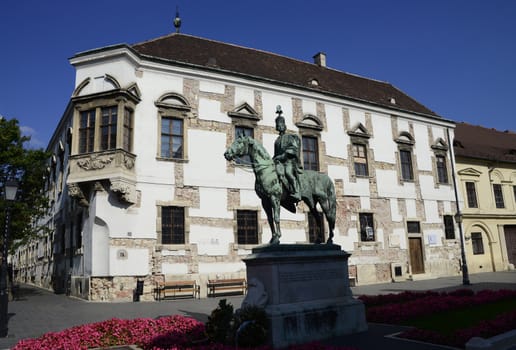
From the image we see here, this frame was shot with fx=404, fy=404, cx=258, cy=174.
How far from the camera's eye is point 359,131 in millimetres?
25516

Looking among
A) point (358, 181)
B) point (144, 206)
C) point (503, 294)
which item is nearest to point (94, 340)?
point (144, 206)

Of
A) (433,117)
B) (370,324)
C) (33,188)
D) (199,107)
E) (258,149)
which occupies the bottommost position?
(370,324)

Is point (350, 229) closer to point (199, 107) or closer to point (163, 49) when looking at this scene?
point (199, 107)

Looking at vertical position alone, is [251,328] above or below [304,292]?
below

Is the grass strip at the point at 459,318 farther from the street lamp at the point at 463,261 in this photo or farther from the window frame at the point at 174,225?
the window frame at the point at 174,225

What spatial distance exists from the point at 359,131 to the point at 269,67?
23.0 ft

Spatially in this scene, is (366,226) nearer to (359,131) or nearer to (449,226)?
(359,131)

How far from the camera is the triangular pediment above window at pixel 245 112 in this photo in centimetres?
2120

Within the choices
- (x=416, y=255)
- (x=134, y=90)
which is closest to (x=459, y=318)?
(x=134, y=90)

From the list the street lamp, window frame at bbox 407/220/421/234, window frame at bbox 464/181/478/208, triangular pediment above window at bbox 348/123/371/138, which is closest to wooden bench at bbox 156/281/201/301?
the street lamp

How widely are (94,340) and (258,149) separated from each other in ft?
17.5

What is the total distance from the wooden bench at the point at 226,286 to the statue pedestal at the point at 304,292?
10.7 m

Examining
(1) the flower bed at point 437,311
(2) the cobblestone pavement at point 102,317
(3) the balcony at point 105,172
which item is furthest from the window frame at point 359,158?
(3) the balcony at point 105,172

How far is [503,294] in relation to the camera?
1294 cm
